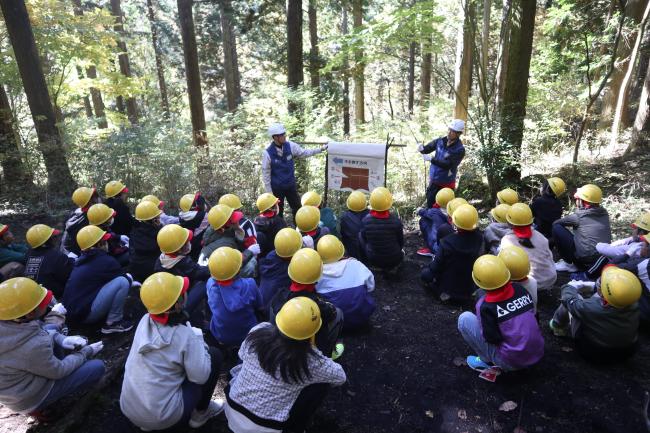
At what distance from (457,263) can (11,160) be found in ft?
36.2

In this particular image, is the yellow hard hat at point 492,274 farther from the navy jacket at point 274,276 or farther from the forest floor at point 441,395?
the navy jacket at point 274,276

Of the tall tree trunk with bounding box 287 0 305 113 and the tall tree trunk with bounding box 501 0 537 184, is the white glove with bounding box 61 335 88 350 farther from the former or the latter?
the tall tree trunk with bounding box 287 0 305 113

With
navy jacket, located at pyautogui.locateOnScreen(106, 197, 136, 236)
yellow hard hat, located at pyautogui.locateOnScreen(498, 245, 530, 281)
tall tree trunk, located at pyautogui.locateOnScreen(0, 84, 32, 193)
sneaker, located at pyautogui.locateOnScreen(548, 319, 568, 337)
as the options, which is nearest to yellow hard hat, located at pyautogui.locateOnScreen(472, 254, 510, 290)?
yellow hard hat, located at pyautogui.locateOnScreen(498, 245, 530, 281)

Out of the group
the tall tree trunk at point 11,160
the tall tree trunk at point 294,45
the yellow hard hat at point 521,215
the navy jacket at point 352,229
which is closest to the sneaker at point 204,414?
the navy jacket at point 352,229

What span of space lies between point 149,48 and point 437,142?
1060 inches

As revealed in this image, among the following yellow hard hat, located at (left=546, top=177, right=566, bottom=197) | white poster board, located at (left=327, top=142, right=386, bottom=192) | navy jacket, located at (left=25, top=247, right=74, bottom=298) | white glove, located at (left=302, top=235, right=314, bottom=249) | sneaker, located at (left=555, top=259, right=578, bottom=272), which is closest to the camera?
navy jacket, located at (left=25, top=247, right=74, bottom=298)

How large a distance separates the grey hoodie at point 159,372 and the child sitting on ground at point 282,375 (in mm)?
368

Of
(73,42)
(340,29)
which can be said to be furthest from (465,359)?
(340,29)

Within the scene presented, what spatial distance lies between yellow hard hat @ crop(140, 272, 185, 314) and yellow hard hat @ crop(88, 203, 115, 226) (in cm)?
292

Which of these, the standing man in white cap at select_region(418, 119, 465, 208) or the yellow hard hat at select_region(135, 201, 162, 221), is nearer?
the yellow hard hat at select_region(135, 201, 162, 221)

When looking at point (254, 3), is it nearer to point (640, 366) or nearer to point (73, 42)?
point (73, 42)

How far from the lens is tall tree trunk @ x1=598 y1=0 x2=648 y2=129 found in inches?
388

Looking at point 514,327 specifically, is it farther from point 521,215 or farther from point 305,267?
point 305,267

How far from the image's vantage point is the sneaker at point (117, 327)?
4438 mm
